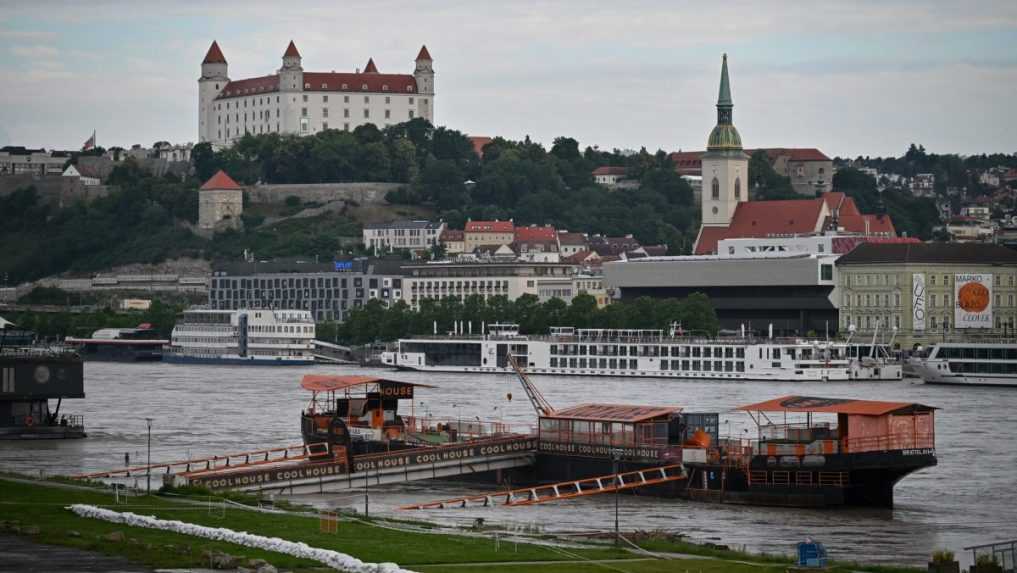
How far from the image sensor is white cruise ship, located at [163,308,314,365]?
155875 millimetres

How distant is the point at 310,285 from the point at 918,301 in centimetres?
5762

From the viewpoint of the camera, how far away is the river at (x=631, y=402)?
51219mm

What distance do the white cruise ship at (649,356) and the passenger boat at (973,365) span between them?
772 cm

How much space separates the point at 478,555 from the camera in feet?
133

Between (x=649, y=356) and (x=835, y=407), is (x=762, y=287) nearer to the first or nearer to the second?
(x=649, y=356)

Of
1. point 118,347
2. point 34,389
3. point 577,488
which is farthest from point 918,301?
point 577,488

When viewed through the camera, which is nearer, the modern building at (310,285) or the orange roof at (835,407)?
the orange roof at (835,407)

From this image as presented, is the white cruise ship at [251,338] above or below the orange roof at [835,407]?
below

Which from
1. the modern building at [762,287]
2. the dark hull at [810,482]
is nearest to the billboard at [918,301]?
the modern building at [762,287]

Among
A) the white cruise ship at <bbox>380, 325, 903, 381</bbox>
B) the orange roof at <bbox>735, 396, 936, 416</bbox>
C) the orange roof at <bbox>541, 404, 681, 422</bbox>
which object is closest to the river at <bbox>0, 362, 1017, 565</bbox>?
the orange roof at <bbox>735, 396, 936, 416</bbox>

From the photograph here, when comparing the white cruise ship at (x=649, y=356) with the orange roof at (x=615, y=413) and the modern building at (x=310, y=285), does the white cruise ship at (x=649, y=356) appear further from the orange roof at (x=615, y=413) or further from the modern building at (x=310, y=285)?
the orange roof at (x=615, y=413)

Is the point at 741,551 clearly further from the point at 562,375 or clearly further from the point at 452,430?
the point at 562,375

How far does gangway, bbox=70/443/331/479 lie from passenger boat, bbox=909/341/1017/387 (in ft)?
193

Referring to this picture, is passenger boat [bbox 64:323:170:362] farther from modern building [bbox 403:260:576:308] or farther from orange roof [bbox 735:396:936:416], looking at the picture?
orange roof [bbox 735:396:936:416]
